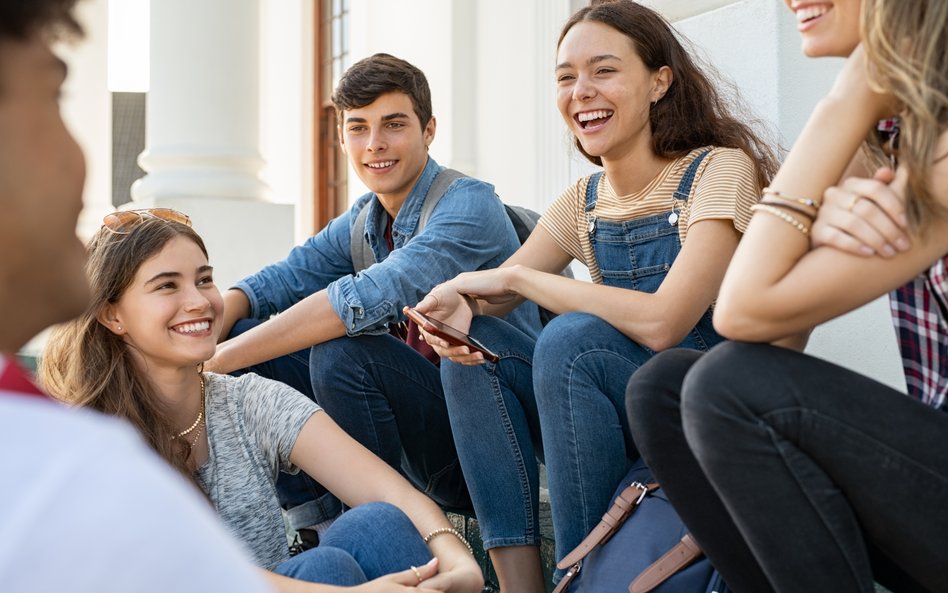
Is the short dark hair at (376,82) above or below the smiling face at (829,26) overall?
above

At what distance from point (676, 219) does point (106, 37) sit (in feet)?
23.1

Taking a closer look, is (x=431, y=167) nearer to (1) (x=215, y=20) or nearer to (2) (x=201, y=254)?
(2) (x=201, y=254)

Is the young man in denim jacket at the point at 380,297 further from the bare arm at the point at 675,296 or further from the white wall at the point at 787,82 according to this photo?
the white wall at the point at 787,82

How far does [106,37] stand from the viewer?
869 centimetres

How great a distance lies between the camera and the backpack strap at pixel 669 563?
82.7 inches

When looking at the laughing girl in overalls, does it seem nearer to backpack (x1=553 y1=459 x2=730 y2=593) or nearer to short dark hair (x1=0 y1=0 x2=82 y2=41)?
backpack (x1=553 y1=459 x2=730 y2=593)

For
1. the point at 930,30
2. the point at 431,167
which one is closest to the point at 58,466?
the point at 930,30

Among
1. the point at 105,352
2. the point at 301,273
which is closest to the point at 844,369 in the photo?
the point at 105,352

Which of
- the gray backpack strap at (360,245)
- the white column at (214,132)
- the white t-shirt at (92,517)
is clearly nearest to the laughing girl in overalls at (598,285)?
the gray backpack strap at (360,245)

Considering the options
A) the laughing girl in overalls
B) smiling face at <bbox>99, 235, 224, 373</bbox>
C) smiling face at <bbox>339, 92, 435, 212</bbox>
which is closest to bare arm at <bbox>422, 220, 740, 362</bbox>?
the laughing girl in overalls

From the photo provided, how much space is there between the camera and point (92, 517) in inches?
22.3

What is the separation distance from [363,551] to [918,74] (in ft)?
4.08

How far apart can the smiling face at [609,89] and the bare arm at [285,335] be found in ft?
2.64

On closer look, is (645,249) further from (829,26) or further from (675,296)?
(829,26)
